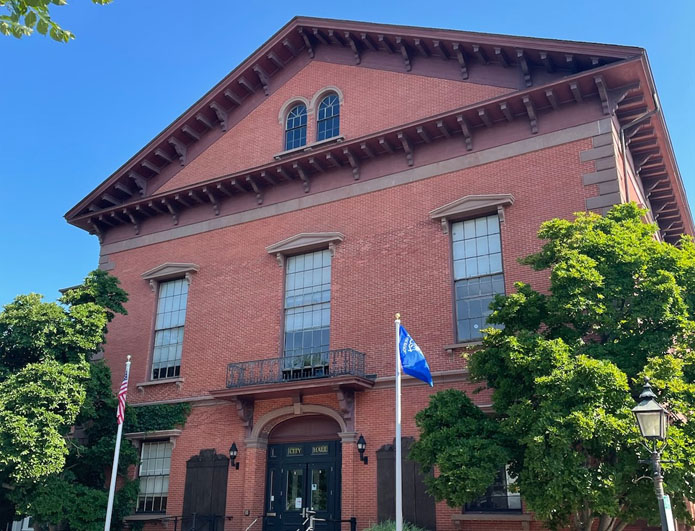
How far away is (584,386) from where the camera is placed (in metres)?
10.7

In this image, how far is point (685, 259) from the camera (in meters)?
12.1

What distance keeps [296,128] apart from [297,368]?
766 cm

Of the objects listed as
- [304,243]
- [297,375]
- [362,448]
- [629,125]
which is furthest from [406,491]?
[629,125]

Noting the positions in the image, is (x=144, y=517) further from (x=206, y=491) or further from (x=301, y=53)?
(x=301, y=53)

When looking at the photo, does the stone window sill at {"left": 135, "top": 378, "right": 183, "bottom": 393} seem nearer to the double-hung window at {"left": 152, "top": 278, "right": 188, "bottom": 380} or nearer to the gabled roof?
the double-hung window at {"left": 152, "top": 278, "right": 188, "bottom": 380}

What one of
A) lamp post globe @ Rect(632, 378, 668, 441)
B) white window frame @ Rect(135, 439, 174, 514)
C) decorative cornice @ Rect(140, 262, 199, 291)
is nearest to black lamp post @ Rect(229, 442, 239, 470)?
white window frame @ Rect(135, 439, 174, 514)

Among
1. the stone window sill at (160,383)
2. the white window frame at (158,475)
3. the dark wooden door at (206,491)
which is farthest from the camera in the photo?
the stone window sill at (160,383)

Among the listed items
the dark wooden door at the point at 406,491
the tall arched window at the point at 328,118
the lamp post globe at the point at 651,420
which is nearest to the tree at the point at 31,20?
the lamp post globe at the point at 651,420

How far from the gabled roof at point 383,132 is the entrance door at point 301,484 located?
7374 mm

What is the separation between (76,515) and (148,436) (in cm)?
289

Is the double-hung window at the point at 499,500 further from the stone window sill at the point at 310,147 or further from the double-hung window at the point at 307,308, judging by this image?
the stone window sill at the point at 310,147

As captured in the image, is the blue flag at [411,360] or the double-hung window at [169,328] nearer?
the blue flag at [411,360]

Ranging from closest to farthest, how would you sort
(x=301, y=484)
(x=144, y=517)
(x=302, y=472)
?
(x=301, y=484) < (x=302, y=472) < (x=144, y=517)

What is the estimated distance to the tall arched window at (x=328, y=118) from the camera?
20703 mm
